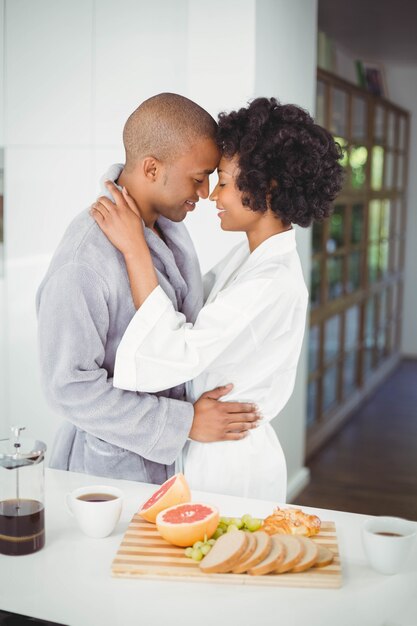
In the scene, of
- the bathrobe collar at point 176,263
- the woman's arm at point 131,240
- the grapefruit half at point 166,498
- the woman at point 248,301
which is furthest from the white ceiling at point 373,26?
the grapefruit half at point 166,498

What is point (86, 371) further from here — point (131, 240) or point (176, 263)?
point (176, 263)

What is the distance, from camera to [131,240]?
168 cm

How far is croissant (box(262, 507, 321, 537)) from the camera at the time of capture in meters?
1.32

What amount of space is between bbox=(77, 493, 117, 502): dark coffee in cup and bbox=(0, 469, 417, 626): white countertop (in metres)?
0.08

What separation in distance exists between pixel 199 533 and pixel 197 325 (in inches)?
19.4

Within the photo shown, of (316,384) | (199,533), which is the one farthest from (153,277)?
(316,384)

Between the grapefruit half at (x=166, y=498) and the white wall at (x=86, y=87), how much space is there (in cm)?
157

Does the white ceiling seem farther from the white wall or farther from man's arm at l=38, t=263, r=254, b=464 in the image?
man's arm at l=38, t=263, r=254, b=464

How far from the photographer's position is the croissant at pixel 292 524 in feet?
4.32

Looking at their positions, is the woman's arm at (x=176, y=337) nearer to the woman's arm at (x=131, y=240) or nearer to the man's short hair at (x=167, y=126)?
the woman's arm at (x=131, y=240)

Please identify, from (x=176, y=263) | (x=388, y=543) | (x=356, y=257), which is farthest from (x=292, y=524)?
(x=356, y=257)

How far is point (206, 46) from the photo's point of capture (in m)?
2.85

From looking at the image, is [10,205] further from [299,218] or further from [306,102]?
[299,218]

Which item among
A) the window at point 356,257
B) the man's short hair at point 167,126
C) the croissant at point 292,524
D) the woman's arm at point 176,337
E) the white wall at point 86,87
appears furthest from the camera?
the window at point 356,257
